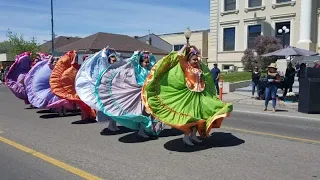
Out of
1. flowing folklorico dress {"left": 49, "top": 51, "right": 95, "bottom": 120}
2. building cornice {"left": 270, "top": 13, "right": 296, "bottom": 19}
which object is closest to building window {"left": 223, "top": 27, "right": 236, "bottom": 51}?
building cornice {"left": 270, "top": 13, "right": 296, "bottom": 19}

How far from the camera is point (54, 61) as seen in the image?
12477 millimetres

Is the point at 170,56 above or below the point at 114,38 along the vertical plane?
below

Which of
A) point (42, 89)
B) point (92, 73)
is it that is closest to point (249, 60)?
point (42, 89)

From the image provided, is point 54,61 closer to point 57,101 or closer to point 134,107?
point 57,101

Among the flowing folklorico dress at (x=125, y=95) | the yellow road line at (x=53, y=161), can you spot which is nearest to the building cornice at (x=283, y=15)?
the flowing folklorico dress at (x=125, y=95)

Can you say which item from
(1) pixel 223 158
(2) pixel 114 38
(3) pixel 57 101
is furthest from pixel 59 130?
(2) pixel 114 38

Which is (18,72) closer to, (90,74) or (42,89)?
(42,89)

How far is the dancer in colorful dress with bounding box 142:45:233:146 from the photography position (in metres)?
6.88

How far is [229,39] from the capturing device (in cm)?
4675

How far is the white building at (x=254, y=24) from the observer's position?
129ft

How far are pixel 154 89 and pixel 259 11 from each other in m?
39.2

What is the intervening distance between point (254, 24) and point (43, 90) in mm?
35755

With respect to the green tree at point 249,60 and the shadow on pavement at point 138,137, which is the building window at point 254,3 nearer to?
the green tree at point 249,60

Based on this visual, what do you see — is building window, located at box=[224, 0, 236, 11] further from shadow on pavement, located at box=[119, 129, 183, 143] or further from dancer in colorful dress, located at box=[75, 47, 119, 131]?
shadow on pavement, located at box=[119, 129, 183, 143]
